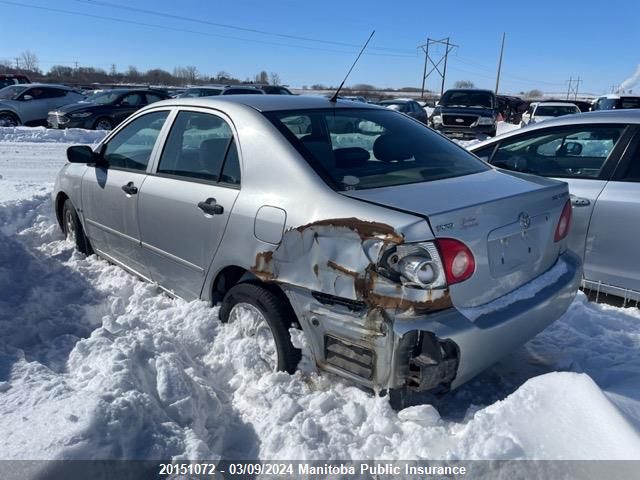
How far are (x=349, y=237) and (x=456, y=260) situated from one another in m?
0.49

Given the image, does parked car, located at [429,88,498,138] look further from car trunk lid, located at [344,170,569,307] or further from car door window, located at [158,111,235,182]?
car trunk lid, located at [344,170,569,307]

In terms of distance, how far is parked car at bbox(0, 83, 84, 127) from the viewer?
17609 millimetres

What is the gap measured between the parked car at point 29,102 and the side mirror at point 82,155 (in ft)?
Result: 50.9

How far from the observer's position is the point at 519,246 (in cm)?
273

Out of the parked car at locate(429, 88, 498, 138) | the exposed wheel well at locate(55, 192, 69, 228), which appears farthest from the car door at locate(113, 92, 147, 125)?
the exposed wheel well at locate(55, 192, 69, 228)

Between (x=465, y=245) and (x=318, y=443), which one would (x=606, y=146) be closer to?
(x=465, y=245)

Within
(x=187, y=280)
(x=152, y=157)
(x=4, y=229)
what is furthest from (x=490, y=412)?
(x=4, y=229)

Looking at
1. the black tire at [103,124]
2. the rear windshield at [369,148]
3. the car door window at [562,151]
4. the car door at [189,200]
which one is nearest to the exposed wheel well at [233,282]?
the car door at [189,200]

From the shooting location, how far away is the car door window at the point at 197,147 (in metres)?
3.34

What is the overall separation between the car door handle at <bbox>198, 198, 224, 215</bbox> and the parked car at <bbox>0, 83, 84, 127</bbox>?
17.3 metres

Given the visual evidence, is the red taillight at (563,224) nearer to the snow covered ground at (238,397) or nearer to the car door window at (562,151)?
the snow covered ground at (238,397)

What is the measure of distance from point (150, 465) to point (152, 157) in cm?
232

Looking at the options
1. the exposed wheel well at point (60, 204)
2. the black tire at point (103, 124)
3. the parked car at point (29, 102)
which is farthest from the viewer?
the parked car at point (29, 102)

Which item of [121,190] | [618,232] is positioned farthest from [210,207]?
[618,232]
